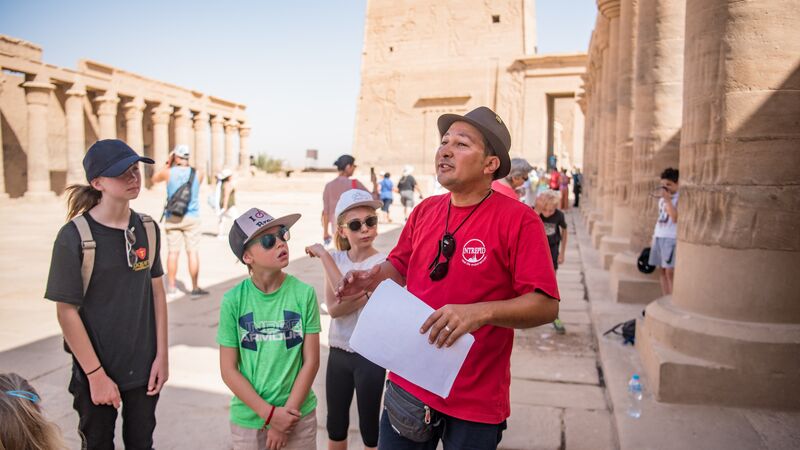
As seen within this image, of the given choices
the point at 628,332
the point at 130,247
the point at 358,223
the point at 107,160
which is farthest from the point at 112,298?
the point at 628,332

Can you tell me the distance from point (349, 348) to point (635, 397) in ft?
7.15

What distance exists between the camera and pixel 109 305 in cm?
275

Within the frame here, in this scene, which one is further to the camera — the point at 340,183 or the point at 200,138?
the point at 200,138

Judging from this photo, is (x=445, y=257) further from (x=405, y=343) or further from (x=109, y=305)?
(x=109, y=305)

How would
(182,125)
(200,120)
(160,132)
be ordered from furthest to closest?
(200,120)
(182,125)
(160,132)

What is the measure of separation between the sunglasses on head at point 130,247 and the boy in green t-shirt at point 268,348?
0.54 m

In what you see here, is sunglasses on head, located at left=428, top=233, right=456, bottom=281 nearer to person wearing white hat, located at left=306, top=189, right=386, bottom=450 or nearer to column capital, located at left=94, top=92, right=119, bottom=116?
person wearing white hat, located at left=306, top=189, right=386, bottom=450

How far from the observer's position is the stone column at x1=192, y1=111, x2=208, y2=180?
36906mm

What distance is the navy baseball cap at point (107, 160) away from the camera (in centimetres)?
280

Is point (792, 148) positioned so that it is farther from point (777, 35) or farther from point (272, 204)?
point (272, 204)

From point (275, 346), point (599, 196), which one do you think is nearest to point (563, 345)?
point (275, 346)

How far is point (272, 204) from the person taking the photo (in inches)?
958

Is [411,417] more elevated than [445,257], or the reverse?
[445,257]

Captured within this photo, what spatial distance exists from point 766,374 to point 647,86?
4.54 meters
